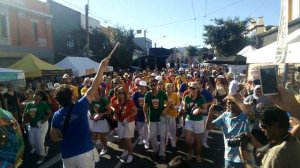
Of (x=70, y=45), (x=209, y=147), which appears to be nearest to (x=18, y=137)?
(x=209, y=147)

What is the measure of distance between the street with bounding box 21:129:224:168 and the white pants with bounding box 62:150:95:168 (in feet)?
9.67

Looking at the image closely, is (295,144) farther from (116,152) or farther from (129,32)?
(129,32)

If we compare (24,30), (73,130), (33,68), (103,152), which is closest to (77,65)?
(33,68)

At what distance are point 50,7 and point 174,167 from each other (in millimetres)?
Result: 25395

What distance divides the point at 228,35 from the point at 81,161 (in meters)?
33.9

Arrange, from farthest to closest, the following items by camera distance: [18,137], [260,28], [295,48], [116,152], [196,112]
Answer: [260,28] < [116,152] < [196,112] < [295,48] < [18,137]

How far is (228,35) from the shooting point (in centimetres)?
3609

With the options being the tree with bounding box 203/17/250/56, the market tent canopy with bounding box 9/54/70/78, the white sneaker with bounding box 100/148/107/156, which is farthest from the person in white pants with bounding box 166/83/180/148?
the tree with bounding box 203/17/250/56

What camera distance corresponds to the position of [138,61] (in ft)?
112

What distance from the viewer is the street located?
24.1ft

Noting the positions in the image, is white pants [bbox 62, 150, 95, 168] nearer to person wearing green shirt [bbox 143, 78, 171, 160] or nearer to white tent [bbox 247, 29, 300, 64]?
person wearing green shirt [bbox 143, 78, 171, 160]

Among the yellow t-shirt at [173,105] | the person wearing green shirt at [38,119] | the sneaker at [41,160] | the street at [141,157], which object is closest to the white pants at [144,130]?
the street at [141,157]

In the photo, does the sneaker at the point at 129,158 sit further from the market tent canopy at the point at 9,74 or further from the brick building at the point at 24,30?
the brick building at the point at 24,30

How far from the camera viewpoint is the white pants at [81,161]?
4336 millimetres
